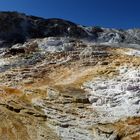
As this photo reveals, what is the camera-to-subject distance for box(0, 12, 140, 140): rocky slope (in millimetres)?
24516

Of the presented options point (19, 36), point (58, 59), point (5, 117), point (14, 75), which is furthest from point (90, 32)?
point (5, 117)

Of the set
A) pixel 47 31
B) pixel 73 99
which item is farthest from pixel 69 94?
pixel 47 31

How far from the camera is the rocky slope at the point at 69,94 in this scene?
80.4 feet

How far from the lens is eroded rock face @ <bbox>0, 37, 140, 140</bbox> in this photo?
24438mm

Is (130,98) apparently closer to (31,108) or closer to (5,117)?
(31,108)

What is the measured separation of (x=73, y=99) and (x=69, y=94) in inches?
36.5

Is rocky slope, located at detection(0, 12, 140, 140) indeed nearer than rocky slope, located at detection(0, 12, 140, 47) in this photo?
Yes

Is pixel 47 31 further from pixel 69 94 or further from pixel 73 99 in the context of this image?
pixel 73 99

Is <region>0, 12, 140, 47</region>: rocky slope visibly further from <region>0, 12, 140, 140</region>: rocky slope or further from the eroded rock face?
the eroded rock face

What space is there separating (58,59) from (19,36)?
1531 inches

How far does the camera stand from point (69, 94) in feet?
96.7

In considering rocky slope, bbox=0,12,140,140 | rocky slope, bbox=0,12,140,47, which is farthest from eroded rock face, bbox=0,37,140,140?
rocky slope, bbox=0,12,140,47

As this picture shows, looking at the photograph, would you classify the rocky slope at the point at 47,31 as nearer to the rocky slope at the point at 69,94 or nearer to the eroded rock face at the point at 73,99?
the rocky slope at the point at 69,94

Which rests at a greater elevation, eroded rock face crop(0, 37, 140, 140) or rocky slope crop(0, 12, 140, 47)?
rocky slope crop(0, 12, 140, 47)
